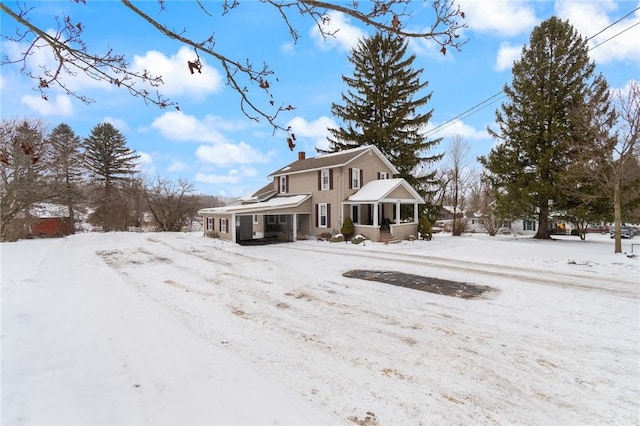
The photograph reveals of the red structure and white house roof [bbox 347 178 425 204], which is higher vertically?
white house roof [bbox 347 178 425 204]

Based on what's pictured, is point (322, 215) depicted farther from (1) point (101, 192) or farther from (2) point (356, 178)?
(1) point (101, 192)

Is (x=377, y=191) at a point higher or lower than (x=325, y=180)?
lower

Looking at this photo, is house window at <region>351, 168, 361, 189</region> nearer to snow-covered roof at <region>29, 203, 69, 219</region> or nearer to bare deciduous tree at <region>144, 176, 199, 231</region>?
bare deciduous tree at <region>144, 176, 199, 231</region>

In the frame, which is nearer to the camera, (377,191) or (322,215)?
Result: (377,191)

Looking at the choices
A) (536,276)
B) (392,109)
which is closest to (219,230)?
(392,109)

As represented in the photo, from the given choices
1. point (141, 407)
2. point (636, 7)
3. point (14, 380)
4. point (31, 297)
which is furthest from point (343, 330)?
point (636, 7)

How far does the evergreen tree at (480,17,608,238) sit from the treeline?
29.8m

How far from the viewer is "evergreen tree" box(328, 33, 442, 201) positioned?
1054 inches

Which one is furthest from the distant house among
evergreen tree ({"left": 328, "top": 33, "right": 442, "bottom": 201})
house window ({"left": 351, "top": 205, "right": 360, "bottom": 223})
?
evergreen tree ({"left": 328, "top": 33, "right": 442, "bottom": 201})

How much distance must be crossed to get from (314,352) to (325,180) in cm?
1864

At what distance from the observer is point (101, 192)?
34156 mm

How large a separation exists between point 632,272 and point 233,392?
1284cm

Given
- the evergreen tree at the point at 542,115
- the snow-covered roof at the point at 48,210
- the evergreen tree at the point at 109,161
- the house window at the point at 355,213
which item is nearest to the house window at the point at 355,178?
the house window at the point at 355,213

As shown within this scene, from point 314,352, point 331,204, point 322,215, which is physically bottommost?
point 314,352
